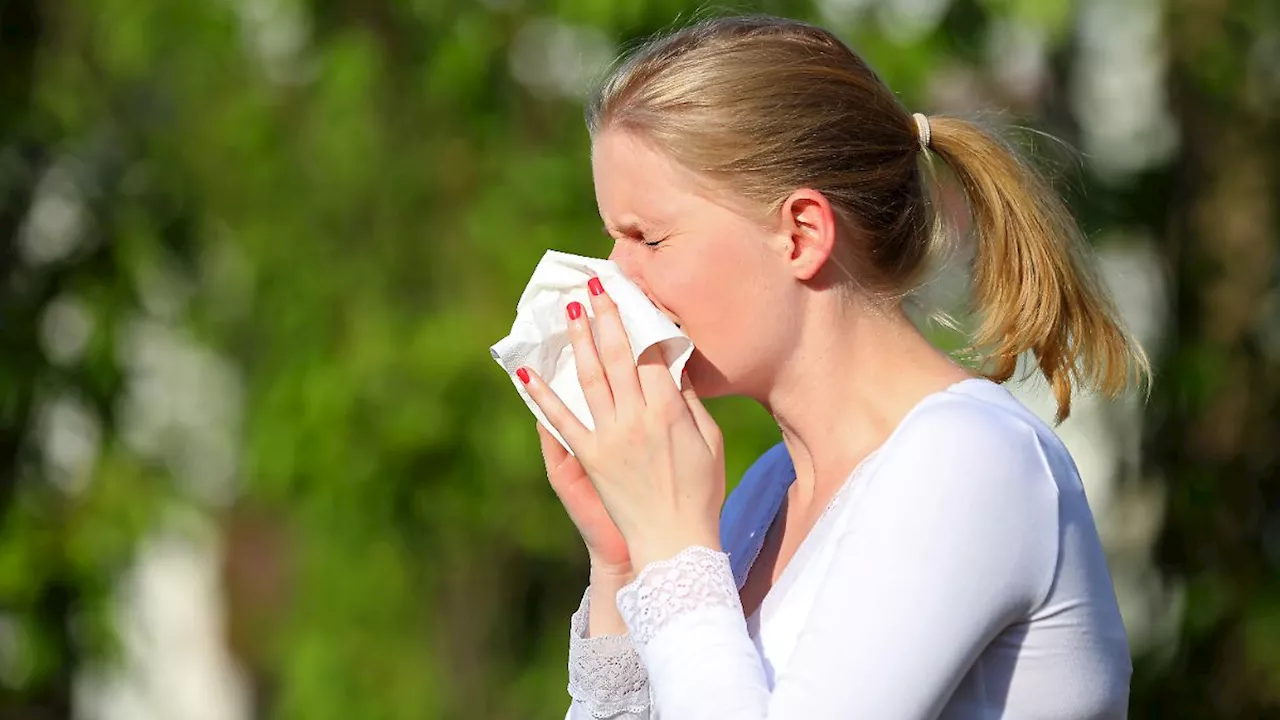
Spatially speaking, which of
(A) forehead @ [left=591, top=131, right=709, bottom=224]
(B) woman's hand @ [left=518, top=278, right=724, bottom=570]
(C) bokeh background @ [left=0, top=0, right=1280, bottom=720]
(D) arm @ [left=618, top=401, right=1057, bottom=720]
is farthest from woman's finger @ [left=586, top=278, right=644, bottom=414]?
(C) bokeh background @ [left=0, top=0, right=1280, bottom=720]

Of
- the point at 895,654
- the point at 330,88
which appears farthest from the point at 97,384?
the point at 895,654

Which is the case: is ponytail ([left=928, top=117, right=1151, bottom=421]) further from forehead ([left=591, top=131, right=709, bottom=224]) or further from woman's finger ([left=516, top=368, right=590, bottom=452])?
woman's finger ([left=516, top=368, right=590, bottom=452])

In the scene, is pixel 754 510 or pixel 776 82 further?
pixel 754 510

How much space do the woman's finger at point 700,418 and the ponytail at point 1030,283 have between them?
313mm

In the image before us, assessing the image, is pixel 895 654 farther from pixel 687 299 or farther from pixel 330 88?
pixel 330 88

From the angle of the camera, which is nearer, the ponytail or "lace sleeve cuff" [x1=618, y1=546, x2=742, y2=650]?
"lace sleeve cuff" [x1=618, y1=546, x2=742, y2=650]

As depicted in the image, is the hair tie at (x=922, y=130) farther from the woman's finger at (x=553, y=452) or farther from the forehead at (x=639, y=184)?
the woman's finger at (x=553, y=452)

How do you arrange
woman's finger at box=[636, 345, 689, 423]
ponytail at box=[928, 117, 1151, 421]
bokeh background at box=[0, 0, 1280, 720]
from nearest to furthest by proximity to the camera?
woman's finger at box=[636, 345, 689, 423], ponytail at box=[928, 117, 1151, 421], bokeh background at box=[0, 0, 1280, 720]

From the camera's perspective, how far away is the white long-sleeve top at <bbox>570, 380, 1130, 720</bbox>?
143 cm

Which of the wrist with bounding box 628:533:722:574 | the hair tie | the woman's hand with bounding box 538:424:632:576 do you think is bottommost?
the woman's hand with bounding box 538:424:632:576

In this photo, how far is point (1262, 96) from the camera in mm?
5145

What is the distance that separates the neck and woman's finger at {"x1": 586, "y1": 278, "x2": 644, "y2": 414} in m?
0.17

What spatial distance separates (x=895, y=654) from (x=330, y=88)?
11.4ft

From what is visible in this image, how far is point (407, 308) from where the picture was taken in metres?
4.64
